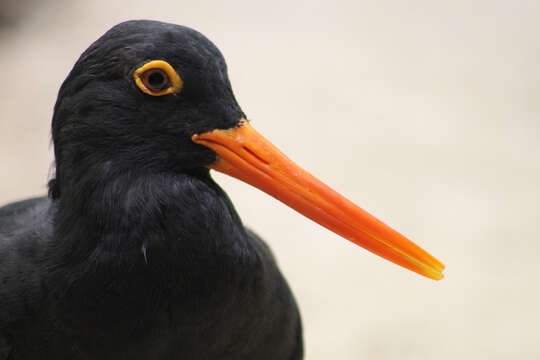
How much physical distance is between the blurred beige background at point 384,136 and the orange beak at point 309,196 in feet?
6.02

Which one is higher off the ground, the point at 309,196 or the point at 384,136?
the point at 384,136

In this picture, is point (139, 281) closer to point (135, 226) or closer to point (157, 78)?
point (135, 226)

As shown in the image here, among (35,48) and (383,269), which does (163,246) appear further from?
(35,48)

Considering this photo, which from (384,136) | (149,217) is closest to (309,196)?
(149,217)

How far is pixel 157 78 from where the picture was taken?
1.69 metres

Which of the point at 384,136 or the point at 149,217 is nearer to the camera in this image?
the point at 149,217

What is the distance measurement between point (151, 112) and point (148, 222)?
269 mm

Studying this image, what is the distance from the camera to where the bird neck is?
170cm

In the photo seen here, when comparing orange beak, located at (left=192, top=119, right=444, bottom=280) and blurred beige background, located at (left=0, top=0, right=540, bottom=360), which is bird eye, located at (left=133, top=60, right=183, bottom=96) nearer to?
orange beak, located at (left=192, top=119, right=444, bottom=280)

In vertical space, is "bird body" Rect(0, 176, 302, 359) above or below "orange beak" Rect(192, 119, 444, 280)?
below

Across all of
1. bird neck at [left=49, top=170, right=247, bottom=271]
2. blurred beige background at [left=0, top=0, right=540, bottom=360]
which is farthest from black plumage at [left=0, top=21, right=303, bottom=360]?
blurred beige background at [left=0, top=0, right=540, bottom=360]

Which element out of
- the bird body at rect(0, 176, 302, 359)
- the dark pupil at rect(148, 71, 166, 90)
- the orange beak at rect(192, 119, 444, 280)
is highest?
the dark pupil at rect(148, 71, 166, 90)

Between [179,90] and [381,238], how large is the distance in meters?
0.65

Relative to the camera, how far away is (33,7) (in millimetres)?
6016
